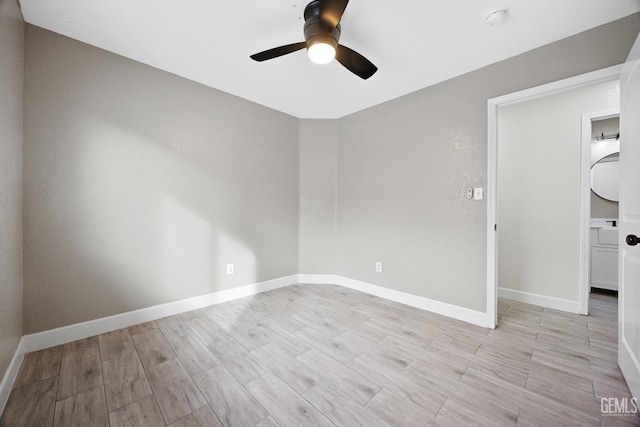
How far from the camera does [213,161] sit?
9.07ft

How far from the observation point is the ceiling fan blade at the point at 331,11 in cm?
135

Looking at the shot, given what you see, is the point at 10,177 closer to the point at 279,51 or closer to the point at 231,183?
the point at 231,183

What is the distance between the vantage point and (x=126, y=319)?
220cm

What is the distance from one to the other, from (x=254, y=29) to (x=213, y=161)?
55.0 inches

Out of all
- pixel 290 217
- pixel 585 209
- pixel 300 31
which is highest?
pixel 300 31

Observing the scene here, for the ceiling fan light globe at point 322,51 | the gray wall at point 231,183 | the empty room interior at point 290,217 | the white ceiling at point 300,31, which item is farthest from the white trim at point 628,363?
the ceiling fan light globe at point 322,51

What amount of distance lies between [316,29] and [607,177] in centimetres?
458

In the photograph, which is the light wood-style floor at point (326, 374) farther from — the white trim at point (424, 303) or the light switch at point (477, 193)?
the light switch at point (477, 193)

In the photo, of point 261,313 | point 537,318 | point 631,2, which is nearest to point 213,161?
point 261,313

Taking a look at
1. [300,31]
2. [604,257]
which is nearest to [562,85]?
[300,31]

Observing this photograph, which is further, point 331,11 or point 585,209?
point 585,209

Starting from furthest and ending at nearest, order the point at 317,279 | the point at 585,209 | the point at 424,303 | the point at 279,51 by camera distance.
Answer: the point at 317,279 < the point at 424,303 < the point at 585,209 < the point at 279,51

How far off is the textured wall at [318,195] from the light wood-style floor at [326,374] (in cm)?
123

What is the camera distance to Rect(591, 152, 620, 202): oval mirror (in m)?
3.44
